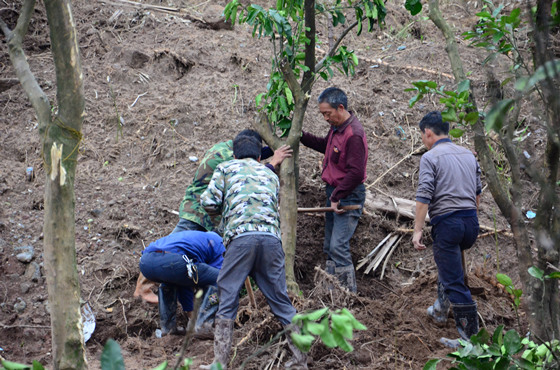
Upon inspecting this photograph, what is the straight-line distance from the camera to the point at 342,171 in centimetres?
535

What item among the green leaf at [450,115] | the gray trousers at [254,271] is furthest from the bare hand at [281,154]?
the green leaf at [450,115]

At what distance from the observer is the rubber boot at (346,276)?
5.40m

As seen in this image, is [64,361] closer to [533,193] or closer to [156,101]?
[156,101]

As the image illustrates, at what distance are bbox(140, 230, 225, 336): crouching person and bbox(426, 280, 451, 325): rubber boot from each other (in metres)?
1.91

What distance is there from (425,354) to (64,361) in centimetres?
270

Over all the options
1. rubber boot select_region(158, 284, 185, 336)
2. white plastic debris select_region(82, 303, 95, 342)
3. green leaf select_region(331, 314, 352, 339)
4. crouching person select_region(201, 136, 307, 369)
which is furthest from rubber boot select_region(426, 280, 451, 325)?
green leaf select_region(331, 314, 352, 339)

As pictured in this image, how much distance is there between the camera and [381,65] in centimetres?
827

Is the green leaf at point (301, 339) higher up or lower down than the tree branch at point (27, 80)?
lower down

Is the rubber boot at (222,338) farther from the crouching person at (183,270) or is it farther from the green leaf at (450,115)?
the green leaf at (450,115)

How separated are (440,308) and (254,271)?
1.82 metres

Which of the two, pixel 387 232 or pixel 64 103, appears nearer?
pixel 64 103

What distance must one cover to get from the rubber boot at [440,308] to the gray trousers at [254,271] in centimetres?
151


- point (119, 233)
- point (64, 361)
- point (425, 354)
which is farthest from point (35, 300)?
point (425, 354)

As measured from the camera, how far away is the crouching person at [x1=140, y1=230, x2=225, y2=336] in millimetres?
4570
